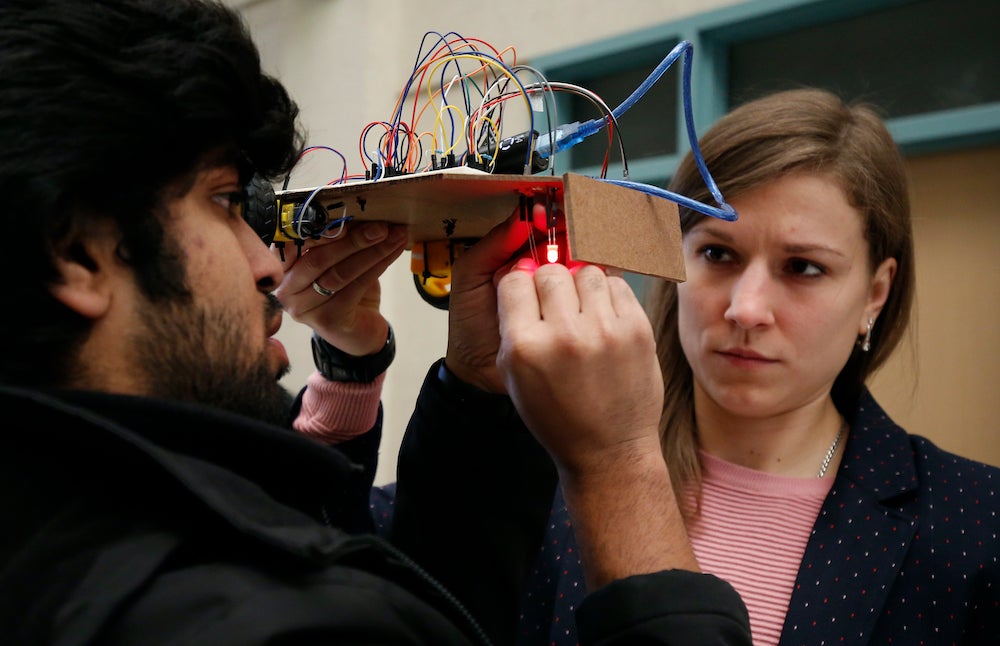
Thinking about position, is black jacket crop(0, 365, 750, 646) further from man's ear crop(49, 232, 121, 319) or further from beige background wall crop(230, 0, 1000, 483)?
beige background wall crop(230, 0, 1000, 483)

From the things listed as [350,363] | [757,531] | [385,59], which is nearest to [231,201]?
[350,363]

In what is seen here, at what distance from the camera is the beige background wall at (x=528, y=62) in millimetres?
2346

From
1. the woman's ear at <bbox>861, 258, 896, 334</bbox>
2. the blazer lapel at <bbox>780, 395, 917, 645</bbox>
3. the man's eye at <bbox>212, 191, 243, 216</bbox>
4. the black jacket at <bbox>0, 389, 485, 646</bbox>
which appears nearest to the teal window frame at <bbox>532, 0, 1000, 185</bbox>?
the woman's ear at <bbox>861, 258, 896, 334</bbox>

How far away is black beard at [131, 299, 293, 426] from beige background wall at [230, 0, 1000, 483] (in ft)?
1.73

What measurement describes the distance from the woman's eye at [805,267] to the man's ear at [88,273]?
1.00 meters

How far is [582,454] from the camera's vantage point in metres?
0.84

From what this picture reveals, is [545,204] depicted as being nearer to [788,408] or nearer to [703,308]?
[703,308]

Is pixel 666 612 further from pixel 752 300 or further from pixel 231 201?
pixel 752 300

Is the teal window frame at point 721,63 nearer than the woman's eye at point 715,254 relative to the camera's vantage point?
No

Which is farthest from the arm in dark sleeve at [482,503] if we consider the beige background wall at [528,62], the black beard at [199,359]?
the beige background wall at [528,62]

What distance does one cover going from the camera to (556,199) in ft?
3.16

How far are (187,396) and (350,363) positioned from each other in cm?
71

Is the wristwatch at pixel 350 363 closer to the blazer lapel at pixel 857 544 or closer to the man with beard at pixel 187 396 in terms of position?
the man with beard at pixel 187 396

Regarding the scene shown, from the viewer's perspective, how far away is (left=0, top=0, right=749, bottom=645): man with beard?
0.56 m
